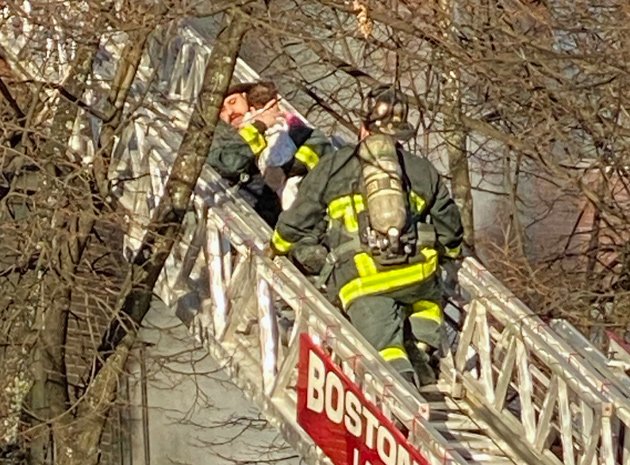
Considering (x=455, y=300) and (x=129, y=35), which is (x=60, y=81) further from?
(x=455, y=300)

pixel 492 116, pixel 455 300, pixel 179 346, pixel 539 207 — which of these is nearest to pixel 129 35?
pixel 455 300

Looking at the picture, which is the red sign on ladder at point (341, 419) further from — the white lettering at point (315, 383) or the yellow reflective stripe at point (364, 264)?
the yellow reflective stripe at point (364, 264)

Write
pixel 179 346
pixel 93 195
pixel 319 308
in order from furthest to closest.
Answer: pixel 179 346
pixel 93 195
pixel 319 308

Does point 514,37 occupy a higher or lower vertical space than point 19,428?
higher

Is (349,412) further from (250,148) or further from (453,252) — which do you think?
(250,148)

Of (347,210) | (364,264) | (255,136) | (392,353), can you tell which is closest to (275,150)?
(255,136)

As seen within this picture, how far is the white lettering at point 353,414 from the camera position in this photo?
21.7 ft

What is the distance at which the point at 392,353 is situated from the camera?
279 inches

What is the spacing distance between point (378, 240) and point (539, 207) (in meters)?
9.22

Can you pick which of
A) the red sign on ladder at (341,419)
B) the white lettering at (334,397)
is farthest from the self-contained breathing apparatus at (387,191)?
the white lettering at (334,397)

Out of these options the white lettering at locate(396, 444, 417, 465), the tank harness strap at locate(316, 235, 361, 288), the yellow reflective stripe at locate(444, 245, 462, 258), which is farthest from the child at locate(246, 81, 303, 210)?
the white lettering at locate(396, 444, 417, 465)

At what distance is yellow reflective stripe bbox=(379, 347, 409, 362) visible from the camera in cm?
706

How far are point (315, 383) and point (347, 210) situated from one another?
832mm

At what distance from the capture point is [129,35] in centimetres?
860
